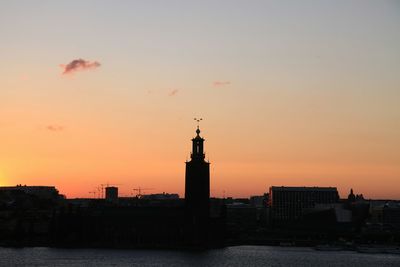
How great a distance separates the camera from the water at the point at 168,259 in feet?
283

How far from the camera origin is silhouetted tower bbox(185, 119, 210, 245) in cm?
11625

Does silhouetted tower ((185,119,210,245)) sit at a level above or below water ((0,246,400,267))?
above

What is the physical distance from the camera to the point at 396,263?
96.7 meters

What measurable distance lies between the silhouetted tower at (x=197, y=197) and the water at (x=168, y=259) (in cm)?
524

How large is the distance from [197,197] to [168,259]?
24400mm

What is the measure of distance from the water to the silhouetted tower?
524 cm

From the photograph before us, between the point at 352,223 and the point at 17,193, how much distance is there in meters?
72.4

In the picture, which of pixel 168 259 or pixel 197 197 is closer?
pixel 168 259

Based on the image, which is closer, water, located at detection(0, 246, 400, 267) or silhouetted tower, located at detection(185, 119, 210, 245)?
water, located at detection(0, 246, 400, 267)

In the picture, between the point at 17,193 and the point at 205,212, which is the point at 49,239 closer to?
the point at 205,212

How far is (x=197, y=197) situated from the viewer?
382 ft

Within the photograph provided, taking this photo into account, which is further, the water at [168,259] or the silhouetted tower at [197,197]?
the silhouetted tower at [197,197]

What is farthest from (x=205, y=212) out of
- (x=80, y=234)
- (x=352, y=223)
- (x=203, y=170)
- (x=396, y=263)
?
(x=352, y=223)

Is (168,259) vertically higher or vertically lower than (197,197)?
lower
